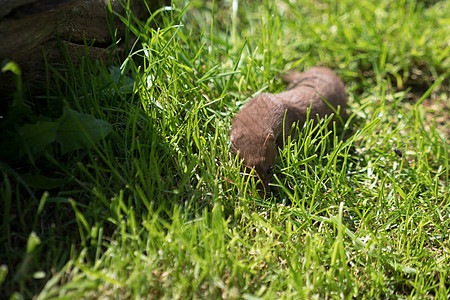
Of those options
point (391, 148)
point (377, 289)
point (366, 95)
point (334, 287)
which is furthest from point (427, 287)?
point (366, 95)

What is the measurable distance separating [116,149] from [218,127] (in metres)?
0.75

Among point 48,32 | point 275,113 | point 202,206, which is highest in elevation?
point 48,32

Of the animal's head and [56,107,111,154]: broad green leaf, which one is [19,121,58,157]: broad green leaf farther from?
the animal's head

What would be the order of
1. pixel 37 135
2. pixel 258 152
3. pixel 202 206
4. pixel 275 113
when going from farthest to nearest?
1. pixel 275 113
2. pixel 258 152
3. pixel 202 206
4. pixel 37 135

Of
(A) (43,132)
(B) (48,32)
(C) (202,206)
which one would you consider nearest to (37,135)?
(A) (43,132)

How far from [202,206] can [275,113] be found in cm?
109

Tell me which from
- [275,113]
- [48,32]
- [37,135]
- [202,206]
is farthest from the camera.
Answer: [275,113]

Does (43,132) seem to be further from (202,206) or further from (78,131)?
(202,206)

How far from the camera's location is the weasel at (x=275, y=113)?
3205mm

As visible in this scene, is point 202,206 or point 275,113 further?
point 275,113

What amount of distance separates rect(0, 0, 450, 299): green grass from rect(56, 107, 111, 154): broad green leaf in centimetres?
11

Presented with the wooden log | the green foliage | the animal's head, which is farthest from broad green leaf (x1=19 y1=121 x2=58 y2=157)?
the animal's head

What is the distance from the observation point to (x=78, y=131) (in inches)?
102

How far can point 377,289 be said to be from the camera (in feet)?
8.48
